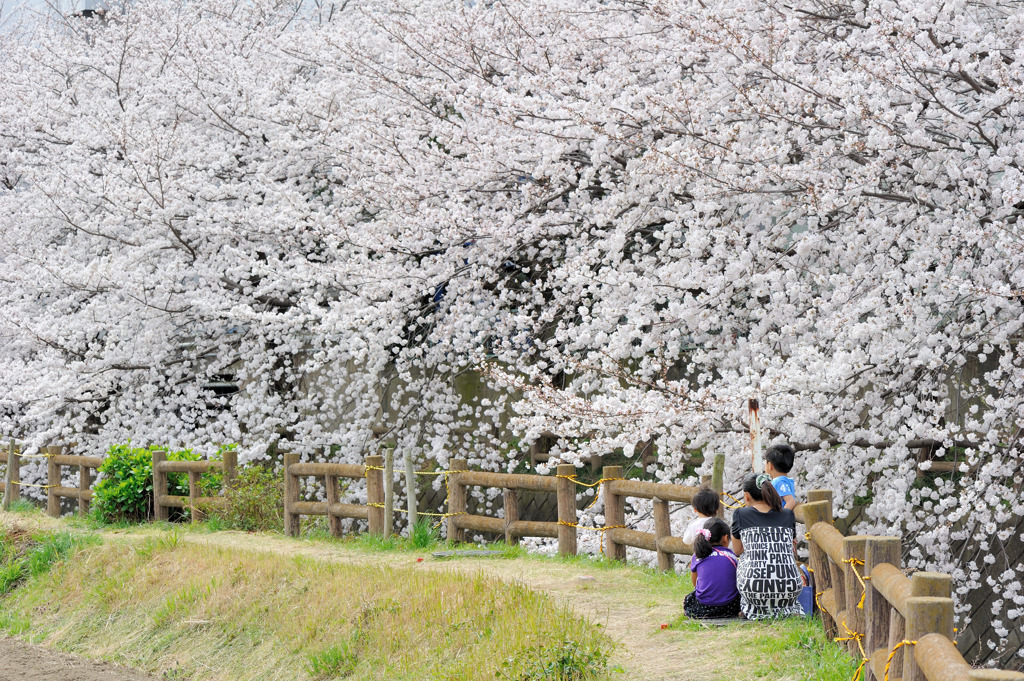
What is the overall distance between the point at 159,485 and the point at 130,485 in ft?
1.24

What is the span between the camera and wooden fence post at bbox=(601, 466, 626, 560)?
9.37m

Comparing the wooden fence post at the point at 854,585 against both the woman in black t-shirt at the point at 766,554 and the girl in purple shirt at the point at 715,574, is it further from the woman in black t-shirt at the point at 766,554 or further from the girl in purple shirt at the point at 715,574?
the girl in purple shirt at the point at 715,574

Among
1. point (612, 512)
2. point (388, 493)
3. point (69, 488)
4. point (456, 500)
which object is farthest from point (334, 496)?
point (69, 488)

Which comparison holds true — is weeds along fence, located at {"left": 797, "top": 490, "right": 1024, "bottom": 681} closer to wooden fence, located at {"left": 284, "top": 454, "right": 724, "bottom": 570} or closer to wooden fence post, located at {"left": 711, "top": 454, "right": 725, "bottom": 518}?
wooden fence post, located at {"left": 711, "top": 454, "right": 725, "bottom": 518}

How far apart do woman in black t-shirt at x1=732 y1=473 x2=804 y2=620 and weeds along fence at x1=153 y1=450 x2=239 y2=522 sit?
7.81 meters

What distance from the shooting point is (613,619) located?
702cm

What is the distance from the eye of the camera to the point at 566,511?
9891mm

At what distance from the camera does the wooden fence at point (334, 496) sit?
36.4 ft

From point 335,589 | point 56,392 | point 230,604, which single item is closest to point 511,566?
point 335,589

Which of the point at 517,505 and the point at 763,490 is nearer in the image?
the point at 763,490

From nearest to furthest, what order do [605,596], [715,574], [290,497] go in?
[715,574] < [605,596] < [290,497]

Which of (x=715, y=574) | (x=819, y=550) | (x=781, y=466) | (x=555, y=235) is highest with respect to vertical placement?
(x=555, y=235)

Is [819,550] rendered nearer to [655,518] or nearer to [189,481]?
[655,518]

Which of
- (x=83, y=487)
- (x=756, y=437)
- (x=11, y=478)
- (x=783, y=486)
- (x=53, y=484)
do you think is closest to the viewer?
(x=783, y=486)
